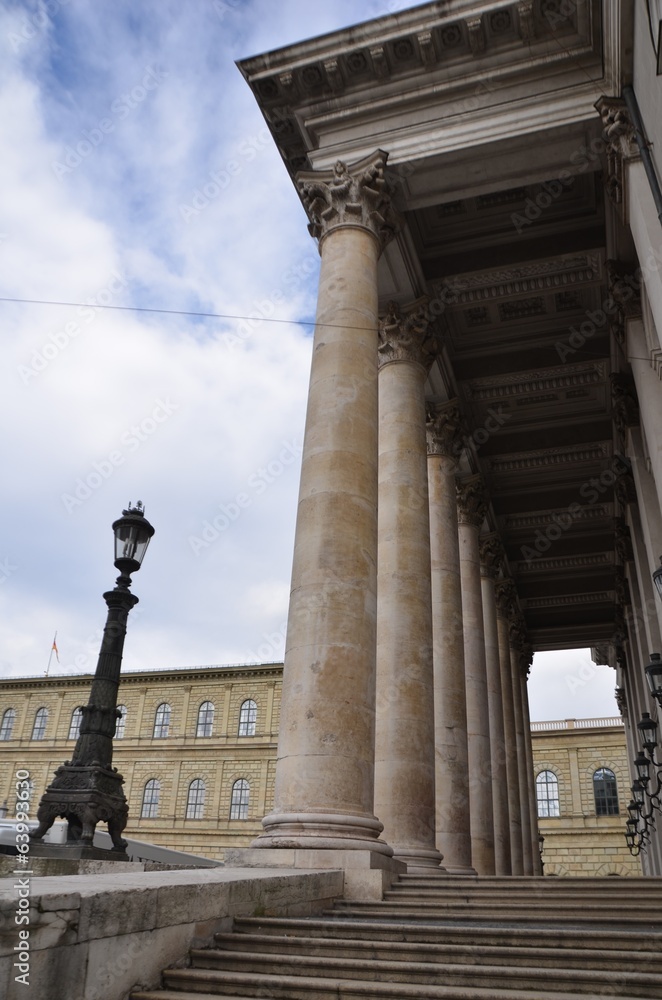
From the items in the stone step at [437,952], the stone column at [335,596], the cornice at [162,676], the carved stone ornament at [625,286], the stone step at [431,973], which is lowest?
the stone step at [431,973]

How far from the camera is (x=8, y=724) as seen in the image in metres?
63.7

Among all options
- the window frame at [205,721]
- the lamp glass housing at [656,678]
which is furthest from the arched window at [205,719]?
the lamp glass housing at [656,678]

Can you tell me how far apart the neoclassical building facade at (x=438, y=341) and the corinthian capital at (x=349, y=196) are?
0.13 feet

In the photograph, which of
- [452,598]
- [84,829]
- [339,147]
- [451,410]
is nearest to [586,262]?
[451,410]

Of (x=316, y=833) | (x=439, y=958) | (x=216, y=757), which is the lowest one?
(x=439, y=958)

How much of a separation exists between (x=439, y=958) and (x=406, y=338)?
1255 cm

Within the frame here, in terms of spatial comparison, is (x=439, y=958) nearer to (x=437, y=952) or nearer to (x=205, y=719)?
(x=437, y=952)

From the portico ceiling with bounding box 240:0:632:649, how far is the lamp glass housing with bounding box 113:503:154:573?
27.3 feet

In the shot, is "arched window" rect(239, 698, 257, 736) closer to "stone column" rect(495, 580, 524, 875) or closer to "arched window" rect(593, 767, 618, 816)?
"arched window" rect(593, 767, 618, 816)

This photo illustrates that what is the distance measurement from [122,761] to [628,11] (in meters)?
59.6

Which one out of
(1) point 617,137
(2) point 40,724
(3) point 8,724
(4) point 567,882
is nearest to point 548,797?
(2) point 40,724

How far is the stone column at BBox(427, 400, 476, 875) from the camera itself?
14.7 meters

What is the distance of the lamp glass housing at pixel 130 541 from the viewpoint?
9320mm

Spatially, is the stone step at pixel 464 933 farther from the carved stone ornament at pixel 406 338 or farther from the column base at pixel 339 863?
the carved stone ornament at pixel 406 338
